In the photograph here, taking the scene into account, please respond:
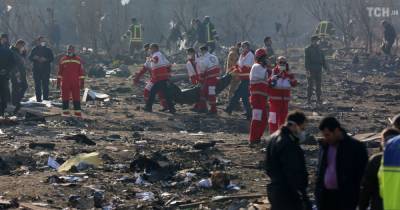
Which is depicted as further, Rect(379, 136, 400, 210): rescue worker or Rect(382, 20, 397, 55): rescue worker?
Rect(382, 20, 397, 55): rescue worker

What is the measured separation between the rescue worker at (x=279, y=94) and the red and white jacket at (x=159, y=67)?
6.29 meters

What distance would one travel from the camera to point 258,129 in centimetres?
1469

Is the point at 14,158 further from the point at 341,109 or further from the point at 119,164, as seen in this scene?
the point at 341,109

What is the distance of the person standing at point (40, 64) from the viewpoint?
21734mm

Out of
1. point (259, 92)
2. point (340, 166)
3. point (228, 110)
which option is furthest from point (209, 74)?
point (340, 166)

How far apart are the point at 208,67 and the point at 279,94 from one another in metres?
6.26

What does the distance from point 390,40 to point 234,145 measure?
19265mm

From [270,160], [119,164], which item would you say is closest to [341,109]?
[119,164]

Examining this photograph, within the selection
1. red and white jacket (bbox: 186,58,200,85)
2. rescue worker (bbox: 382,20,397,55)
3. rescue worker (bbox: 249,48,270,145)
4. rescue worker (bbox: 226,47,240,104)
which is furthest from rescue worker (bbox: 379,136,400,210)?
rescue worker (bbox: 382,20,397,55)

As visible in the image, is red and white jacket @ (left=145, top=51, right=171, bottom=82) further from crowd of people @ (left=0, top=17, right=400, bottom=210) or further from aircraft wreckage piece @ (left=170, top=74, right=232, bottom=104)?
aircraft wreckage piece @ (left=170, top=74, right=232, bottom=104)

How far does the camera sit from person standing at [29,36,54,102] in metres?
21.7

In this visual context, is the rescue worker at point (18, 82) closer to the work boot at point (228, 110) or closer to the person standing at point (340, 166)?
the work boot at point (228, 110)

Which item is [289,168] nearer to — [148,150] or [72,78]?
[148,150]

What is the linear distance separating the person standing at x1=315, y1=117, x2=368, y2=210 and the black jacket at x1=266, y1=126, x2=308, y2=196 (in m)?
0.31
